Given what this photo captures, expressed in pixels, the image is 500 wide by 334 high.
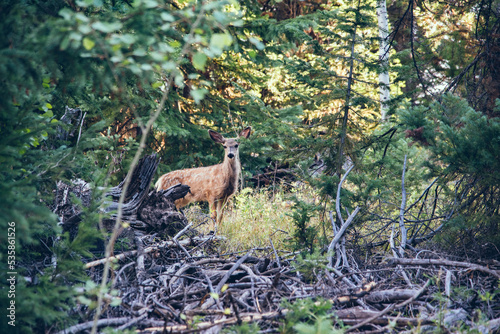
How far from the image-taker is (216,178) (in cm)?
809

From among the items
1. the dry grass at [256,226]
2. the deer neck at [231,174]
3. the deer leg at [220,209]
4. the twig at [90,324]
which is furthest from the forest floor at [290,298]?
the deer neck at [231,174]

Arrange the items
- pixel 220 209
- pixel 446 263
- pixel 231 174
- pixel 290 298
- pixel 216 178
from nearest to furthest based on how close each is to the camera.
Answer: pixel 290 298
pixel 446 263
pixel 220 209
pixel 231 174
pixel 216 178

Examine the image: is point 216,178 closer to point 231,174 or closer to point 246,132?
point 231,174

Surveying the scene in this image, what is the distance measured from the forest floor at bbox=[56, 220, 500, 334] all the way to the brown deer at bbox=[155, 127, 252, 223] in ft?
12.7

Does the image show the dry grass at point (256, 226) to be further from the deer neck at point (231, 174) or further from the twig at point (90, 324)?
the twig at point (90, 324)

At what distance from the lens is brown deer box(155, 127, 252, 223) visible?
796 centimetres

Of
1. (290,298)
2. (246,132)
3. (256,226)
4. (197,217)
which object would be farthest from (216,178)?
(290,298)

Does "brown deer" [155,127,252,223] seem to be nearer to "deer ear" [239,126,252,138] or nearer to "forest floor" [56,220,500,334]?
"deer ear" [239,126,252,138]

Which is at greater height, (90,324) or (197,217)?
(90,324)

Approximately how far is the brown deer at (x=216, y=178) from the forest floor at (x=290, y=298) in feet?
12.7

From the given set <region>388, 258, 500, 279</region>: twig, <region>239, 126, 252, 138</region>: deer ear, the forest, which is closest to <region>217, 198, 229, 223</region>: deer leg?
the forest

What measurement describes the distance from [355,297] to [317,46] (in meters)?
3.55

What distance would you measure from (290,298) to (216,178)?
17.5 ft

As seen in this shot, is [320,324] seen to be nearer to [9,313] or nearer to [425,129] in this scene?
[9,313]
